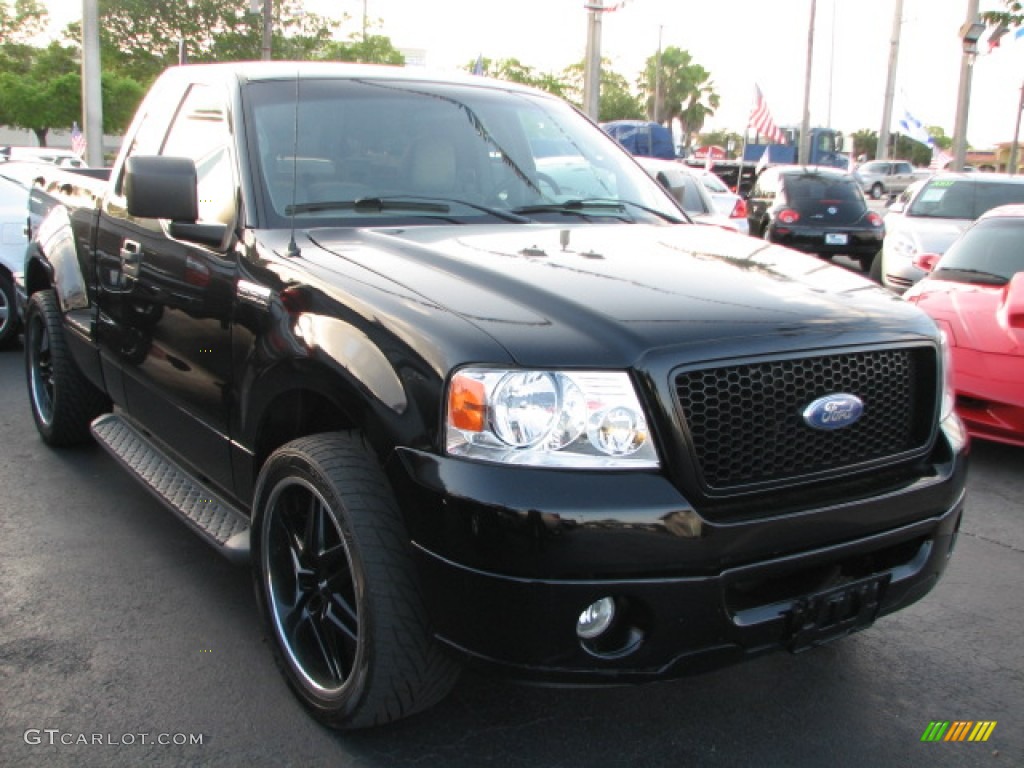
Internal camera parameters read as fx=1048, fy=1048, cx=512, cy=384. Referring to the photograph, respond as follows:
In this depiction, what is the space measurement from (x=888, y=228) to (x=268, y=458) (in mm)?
10307

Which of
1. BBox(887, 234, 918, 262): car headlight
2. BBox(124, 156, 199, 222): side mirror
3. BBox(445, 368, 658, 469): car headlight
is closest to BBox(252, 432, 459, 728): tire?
BBox(445, 368, 658, 469): car headlight

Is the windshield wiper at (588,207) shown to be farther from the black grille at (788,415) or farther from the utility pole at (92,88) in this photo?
the utility pole at (92,88)

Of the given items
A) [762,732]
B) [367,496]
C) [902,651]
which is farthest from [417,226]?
[902,651]

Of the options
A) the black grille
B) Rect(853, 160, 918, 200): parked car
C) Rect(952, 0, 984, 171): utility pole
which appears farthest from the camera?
Rect(853, 160, 918, 200): parked car

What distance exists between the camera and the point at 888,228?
11.9 m

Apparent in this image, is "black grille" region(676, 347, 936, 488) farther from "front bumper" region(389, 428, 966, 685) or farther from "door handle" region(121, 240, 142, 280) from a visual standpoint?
"door handle" region(121, 240, 142, 280)

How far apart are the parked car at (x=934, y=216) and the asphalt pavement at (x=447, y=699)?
6.89m

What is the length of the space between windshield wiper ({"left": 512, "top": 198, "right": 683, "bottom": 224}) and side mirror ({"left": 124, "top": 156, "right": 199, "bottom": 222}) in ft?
3.64

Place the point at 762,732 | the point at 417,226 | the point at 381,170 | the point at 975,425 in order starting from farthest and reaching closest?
the point at 975,425
the point at 381,170
the point at 417,226
the point at 762,732

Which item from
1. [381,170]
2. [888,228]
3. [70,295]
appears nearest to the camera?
[381,170]

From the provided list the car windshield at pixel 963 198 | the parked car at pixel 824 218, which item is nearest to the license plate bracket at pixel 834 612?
the car windshield at pixel 963 198

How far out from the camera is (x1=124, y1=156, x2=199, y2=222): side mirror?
331 centimetres

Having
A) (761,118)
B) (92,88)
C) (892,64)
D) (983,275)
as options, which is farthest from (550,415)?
(892,64)

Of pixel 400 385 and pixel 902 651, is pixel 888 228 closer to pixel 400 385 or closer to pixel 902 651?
pixel 902 651
